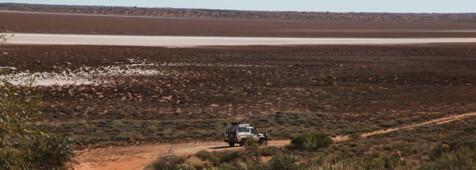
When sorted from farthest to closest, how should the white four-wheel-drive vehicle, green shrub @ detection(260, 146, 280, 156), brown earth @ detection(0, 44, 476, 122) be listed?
brown earth @ detection(0, 44, 476, 122) → the white four-wheel-drive vehicle → green shrub @ detection(260, 146, 280, 156)

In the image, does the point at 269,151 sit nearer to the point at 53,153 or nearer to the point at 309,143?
the point at 309,143

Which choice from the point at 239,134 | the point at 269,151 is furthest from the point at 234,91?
the point at 269,151

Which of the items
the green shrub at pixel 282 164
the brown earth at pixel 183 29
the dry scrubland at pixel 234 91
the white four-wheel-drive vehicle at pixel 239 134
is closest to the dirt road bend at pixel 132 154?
the white four-wheel-drive vehicle at pixel 239 134

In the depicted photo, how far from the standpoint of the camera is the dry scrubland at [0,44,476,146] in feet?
104

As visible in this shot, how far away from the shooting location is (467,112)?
3656 centimetres

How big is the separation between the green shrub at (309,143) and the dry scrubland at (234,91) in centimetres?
502

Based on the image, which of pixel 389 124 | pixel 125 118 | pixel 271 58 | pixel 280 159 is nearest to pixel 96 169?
pixel 280 159

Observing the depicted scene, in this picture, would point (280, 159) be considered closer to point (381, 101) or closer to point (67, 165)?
point (67, 165)

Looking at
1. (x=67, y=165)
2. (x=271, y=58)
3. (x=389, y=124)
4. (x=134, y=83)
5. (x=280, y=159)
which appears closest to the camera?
Answer: (x=280, y=159)

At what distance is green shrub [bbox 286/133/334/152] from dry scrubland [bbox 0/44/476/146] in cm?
502

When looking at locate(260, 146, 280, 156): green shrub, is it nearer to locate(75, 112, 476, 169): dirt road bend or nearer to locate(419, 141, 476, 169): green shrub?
locate(75, 112, 476, 169): dirt road bend

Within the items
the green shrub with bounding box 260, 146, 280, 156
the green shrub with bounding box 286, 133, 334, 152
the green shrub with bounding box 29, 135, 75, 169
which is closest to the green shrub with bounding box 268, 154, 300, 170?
the green shrub with bounding box 260, 146, 280, 156

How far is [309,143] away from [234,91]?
21.4 m

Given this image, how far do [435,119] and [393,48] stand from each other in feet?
176
